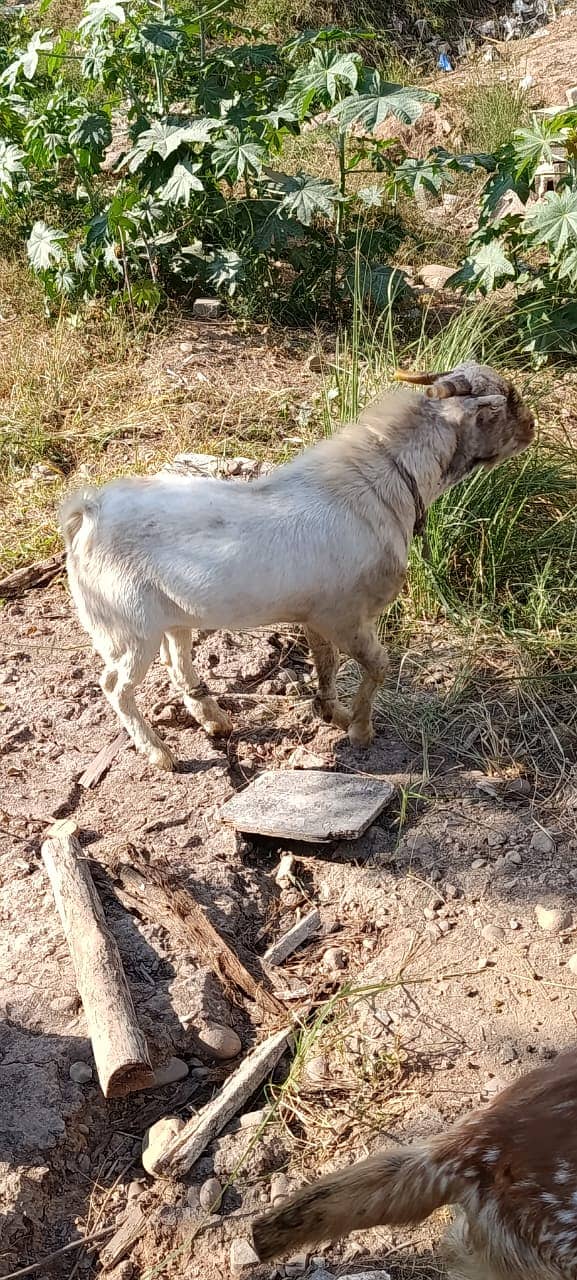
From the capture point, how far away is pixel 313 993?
332cm

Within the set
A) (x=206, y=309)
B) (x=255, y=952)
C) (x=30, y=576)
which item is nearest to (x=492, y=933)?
(x=255, y=952)

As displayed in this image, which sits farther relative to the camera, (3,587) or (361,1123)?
(3,587)

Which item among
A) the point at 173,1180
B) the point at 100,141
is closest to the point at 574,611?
the point at 173,1180

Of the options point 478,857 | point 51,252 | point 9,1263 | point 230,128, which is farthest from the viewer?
point 51,252

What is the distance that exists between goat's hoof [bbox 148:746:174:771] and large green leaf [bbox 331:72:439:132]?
3304 millimetres

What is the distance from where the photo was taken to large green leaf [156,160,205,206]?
5.90 meters

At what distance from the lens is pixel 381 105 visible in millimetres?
5410

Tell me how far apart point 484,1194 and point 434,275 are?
20.2ft

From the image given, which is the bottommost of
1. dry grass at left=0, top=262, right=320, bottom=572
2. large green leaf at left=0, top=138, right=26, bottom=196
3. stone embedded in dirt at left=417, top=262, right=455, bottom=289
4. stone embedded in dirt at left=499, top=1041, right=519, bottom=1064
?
stone embedded in dirt at left=499, top=1041, right=519, bottom=1064

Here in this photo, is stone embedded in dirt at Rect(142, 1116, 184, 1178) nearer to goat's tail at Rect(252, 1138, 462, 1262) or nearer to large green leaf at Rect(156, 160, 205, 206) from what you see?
goat's tail at Rect(252, 1138, 462, 1262)

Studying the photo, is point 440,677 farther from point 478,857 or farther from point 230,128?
point 230,128

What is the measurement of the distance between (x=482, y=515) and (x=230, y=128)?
273 cm

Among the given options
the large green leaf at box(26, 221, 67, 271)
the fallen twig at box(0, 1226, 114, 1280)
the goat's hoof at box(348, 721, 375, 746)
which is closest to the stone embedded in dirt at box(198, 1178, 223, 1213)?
the fallen twig at box(0, 1226, 114, 1280)

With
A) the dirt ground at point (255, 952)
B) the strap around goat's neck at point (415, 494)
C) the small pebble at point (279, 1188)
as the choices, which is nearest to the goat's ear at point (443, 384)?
the strap around goat's neck at point (415, 494)
